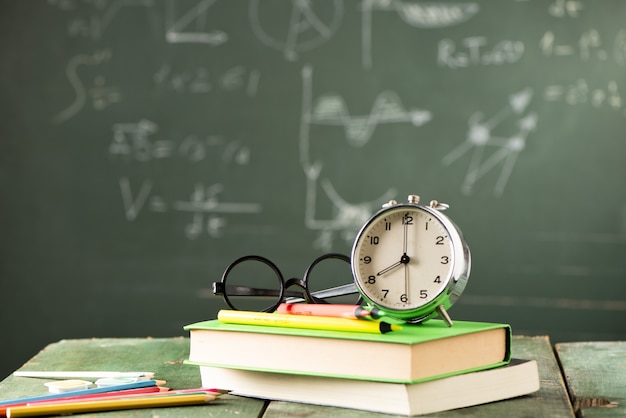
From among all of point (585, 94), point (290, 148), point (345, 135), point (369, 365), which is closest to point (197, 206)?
point (290, 148)

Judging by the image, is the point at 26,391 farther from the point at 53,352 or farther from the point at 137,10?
the point at 137,10

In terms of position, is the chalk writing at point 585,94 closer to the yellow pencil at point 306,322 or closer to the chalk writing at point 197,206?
the chalk writing at point 197,206

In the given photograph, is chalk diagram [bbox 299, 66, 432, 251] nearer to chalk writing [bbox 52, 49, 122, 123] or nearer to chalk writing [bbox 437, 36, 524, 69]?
chalk writing [bbox 437, 36, 524, 69]

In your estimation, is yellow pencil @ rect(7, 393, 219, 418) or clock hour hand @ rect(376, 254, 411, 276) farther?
clock hour hand @ rect(376, 254, 411, 276)

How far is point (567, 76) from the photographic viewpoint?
3.39 m

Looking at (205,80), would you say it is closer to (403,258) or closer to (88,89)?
(88,89)

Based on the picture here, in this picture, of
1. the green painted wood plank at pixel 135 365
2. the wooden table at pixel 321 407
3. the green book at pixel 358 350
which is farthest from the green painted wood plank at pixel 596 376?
the green painted wood plank at pixel 135 365

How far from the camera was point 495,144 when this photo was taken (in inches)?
135

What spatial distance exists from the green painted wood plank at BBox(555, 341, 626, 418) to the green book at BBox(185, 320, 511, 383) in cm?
13

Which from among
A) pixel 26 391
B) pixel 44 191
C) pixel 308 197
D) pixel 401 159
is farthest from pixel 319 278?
pixel 26 391

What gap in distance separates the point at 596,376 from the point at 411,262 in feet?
1.28

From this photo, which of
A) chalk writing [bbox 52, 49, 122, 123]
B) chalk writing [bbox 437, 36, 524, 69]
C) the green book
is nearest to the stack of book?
the green book

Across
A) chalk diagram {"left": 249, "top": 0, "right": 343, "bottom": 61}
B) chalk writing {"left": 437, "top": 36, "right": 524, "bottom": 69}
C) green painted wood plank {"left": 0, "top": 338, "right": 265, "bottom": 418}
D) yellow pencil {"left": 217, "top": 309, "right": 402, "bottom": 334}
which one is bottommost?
Result: green painted wood plank {"left": 0, "top": 338, "right": 265, "bottom": 418}

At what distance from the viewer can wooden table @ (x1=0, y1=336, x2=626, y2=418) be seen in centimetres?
108
